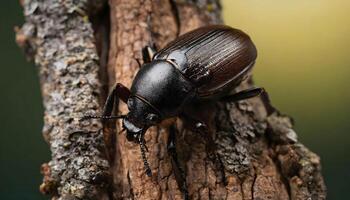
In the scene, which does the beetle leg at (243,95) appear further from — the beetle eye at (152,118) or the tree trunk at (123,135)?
the beetle eye at (152,118)

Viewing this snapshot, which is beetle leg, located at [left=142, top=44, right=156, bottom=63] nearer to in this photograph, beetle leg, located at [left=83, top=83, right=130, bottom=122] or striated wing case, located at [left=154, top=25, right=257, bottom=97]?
striated wing case, located at [left=154, top=25, right=257, bottom=97]

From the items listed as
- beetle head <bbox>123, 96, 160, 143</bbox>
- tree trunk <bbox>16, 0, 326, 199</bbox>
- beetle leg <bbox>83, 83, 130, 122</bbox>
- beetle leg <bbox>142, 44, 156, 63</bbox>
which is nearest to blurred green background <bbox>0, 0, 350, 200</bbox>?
tree trunk <bbox>16, 0, 326, 199</bbox>

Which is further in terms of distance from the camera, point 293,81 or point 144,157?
point 293,81

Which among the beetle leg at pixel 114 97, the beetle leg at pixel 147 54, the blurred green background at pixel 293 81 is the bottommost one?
the blurred green background at pixel 293 81

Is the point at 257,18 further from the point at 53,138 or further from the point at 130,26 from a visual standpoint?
the point at 53,138

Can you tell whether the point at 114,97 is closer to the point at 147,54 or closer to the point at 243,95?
the point at 147,54

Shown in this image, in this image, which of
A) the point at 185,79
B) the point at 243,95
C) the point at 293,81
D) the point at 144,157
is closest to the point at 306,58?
the point at 293,81

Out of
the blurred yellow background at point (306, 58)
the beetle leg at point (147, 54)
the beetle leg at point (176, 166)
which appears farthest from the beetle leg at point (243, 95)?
the blurred yellow background at point (306, 58)

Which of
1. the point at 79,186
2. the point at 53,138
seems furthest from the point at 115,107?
the point at 79,186
